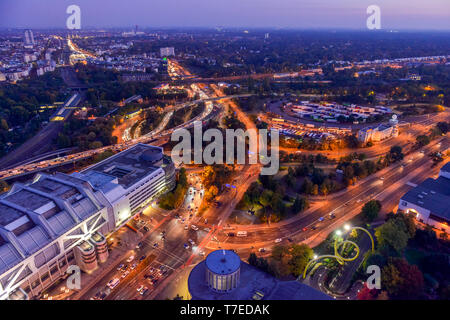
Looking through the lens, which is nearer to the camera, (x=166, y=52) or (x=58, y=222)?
(x=58, y=222)

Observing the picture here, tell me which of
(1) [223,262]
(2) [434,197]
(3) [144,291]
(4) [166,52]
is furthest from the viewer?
(4) [166,52]

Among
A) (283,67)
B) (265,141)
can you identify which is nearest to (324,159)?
(265,141)

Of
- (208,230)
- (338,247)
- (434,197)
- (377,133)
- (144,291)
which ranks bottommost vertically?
(144,291)

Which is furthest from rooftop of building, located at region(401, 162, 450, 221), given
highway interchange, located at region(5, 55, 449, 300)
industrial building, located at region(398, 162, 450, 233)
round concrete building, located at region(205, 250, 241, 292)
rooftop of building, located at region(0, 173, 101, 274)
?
rooftop of building, located at region(0, 173, 101, 274)

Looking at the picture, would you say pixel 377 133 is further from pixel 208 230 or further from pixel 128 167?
pixel 128 167

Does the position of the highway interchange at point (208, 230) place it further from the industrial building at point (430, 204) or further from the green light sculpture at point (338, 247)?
the industrial building at point (430, 204)

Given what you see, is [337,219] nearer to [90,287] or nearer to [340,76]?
[90,287]

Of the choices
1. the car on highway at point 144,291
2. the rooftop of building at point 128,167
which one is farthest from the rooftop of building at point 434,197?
the rooftop of building at point 128,167

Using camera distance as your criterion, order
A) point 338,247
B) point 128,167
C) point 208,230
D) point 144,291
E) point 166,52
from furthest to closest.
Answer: point 166,52, point 128,167, point 208,230, point 338,247, point 144,291

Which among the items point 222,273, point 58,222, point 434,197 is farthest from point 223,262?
point 434,197
